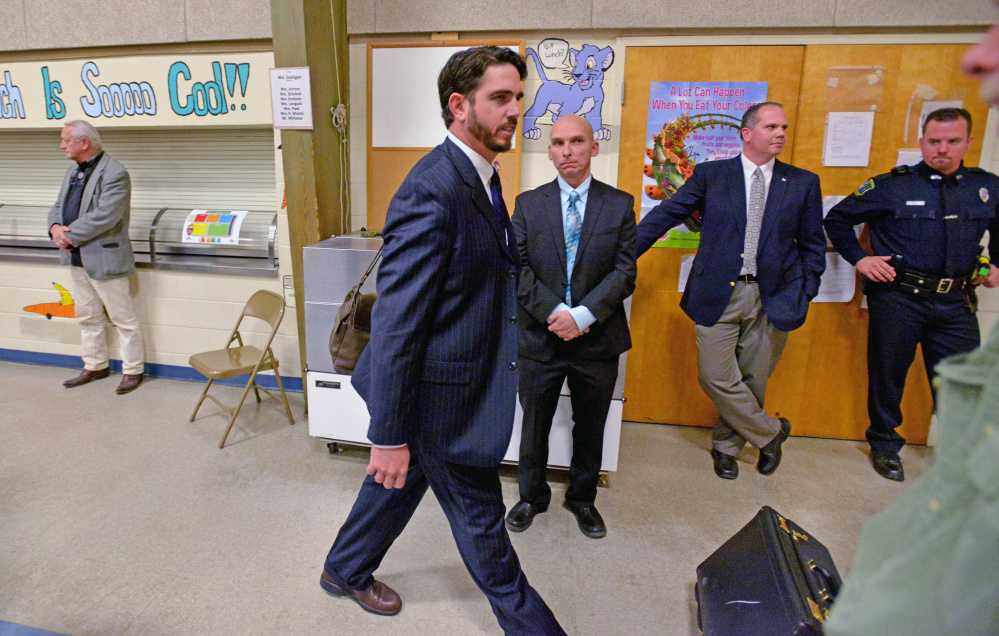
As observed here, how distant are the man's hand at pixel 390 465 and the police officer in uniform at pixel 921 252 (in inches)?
105

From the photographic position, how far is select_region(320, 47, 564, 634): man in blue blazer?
4.54 ft

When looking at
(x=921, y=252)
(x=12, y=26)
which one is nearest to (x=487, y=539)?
(x=921, y=252)

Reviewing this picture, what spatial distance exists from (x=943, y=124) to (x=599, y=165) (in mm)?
1687

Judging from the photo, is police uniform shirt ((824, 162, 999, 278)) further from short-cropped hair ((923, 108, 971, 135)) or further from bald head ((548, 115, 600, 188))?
bald head ((548, 115, 600, 188))

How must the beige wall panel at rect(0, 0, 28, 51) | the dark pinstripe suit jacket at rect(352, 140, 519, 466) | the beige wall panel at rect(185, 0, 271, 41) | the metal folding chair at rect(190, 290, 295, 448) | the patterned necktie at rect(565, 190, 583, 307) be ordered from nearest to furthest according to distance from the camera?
1. the dark pinstripe suit jacket at rect(352, 140, 519, 466)
2. the patterned necktie at rect(565, 190, 583, 307)
3. the metal folding chair at rect(190, 290, 295, 448)
4. the beige wall panel at rect(185, 0, 271, 41)
5. the beige wall panel at rect(0, 0, 28, 51)

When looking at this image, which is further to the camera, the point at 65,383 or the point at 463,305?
the point at 65,383

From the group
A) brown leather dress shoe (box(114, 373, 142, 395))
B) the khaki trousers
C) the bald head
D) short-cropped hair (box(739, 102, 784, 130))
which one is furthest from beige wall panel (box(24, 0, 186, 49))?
the khaki trousers

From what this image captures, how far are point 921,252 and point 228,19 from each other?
426cm

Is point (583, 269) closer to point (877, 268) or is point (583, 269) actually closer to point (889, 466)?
point (877, 268)

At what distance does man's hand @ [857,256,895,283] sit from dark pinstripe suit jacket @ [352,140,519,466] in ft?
7.43

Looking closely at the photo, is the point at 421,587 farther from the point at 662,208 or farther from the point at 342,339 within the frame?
the point at 662,208

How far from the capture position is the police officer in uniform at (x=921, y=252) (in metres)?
2.77

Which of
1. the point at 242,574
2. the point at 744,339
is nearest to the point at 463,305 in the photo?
the point at 242,574

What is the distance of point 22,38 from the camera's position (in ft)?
13.3
